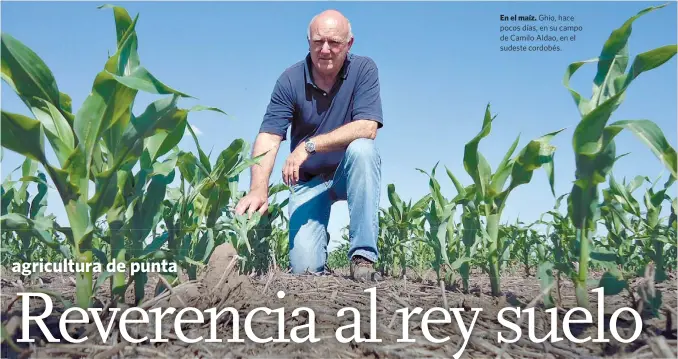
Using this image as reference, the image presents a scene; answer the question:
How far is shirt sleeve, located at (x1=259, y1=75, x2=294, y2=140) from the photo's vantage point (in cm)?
375

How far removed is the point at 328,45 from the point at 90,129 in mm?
2185

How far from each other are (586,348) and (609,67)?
891mm

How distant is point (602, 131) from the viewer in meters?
1.64

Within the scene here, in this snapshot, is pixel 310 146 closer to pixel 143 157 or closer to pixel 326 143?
pixel 326 143

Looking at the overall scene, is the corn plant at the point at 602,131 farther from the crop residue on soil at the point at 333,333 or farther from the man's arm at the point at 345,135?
the man's arm at the point at 345,135

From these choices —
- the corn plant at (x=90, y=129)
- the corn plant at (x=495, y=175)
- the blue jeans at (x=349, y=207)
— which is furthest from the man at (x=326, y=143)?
the corn plant at (x=90, y=129)

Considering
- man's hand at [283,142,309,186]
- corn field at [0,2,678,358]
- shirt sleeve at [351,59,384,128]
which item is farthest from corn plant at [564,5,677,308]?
shirt sleeve at [351,59,384,128]

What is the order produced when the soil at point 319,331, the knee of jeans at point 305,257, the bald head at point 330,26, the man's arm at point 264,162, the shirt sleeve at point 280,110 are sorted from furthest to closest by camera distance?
the knee of jeans at point 305,257 → the shirt sleeve at point 280,110 → the bald head at point 330,26 → the man's arm at point 264,162 → the soil at point 319,331

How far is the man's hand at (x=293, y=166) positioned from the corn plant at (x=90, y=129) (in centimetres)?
123

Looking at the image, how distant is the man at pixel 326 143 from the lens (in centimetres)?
334

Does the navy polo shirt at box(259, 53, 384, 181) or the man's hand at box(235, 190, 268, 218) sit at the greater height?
the navy polo shirt at box(259, 53, 384, 181)

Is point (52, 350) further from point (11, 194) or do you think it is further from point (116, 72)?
point (11, 194)

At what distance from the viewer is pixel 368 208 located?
3422 mm

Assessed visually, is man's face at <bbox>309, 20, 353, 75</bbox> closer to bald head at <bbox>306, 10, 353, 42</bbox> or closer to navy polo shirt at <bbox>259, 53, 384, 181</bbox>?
bald head at <bbox>306, 10, 353, 42</bbox>
